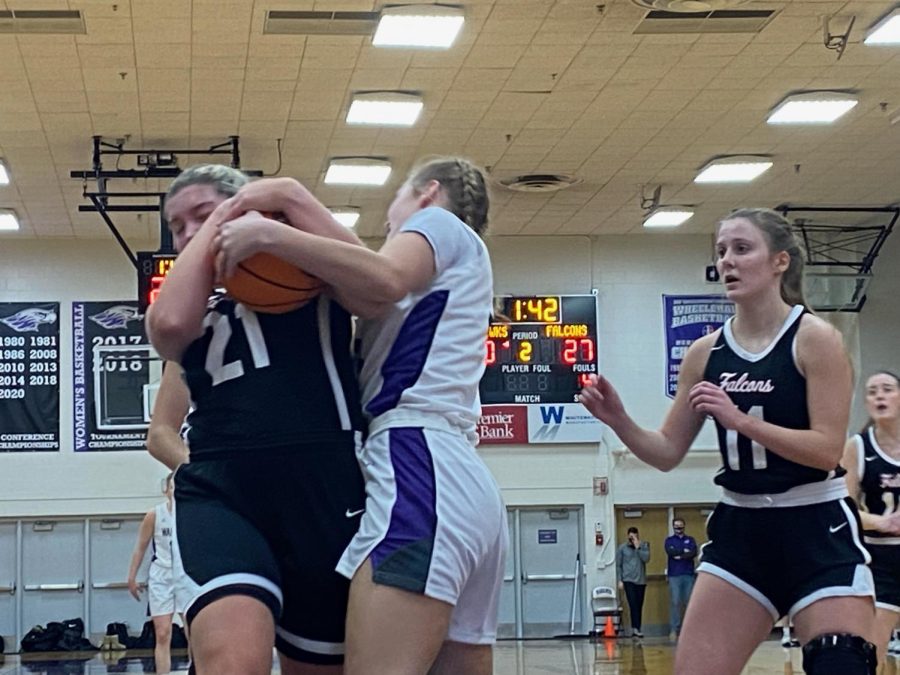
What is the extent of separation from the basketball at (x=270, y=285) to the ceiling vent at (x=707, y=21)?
1084 cm

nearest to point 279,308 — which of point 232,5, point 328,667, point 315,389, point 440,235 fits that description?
point 315,389

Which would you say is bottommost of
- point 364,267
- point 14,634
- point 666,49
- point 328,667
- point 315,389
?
point 14,634

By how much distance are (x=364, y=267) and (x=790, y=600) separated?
6.69ft

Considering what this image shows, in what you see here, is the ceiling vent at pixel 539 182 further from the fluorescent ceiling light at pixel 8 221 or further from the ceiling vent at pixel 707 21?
the fluorescent ceiling light at pixel 8 221

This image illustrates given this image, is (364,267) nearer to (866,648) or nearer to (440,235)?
(440,235)

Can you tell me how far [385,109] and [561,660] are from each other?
680cm

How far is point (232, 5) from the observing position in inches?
516

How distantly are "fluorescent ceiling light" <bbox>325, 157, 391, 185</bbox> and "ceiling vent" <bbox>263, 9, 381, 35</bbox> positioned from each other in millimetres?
4769

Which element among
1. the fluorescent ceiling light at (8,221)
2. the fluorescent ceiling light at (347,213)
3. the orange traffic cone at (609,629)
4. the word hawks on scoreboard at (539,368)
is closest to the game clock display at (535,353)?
the word hawks on scoreboard at (539,368)

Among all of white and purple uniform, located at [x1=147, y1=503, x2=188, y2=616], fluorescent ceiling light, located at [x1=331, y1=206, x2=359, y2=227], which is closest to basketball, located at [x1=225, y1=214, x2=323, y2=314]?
white and purple uniform, located at [x1=147, y1=503, x2=188, y2=616]

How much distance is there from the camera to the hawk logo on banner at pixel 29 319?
2262 cm

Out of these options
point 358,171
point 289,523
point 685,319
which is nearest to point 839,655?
point 289,523

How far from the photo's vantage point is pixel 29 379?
73.9ft

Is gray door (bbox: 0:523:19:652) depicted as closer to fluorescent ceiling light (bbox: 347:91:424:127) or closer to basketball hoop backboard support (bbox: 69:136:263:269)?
basketball hoop backboard support (bbox: 69:136:263:269)
